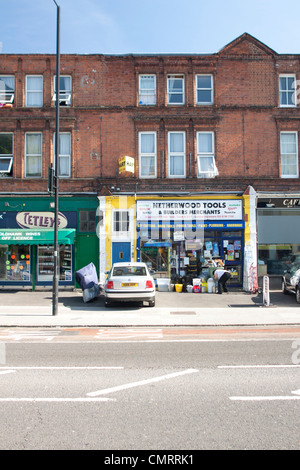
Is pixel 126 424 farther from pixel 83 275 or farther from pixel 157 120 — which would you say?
pixel 157 120

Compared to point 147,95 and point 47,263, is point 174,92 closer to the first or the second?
point 147,95

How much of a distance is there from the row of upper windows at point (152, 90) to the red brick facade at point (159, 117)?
0.68 ft

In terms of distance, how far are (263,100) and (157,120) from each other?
5200 millimetres

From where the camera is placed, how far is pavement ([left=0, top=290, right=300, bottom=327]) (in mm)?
11000

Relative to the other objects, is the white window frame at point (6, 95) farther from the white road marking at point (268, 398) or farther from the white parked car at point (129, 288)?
the white road marking at point (268, 398)

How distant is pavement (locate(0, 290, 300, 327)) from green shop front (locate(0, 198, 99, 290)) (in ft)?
3.28

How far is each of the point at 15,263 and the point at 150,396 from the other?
14074mm

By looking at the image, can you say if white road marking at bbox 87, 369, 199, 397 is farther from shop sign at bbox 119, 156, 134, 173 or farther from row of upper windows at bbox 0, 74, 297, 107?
row of upper windows at bbox 0, 74, 297, 107

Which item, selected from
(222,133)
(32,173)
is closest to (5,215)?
(32,173)

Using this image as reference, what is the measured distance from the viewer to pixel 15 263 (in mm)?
17688

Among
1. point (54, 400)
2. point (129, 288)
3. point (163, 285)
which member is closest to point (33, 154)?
point (163, 285)

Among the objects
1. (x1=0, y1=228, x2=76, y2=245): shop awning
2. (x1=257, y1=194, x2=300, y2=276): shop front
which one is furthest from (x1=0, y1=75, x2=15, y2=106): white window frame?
(x1=257, y1=194, x2=300, y2=276): shop front

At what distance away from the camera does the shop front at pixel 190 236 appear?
57.8 feet

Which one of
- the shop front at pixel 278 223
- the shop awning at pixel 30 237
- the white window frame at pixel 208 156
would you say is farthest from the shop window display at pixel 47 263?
the shop front at pixel 278 223
